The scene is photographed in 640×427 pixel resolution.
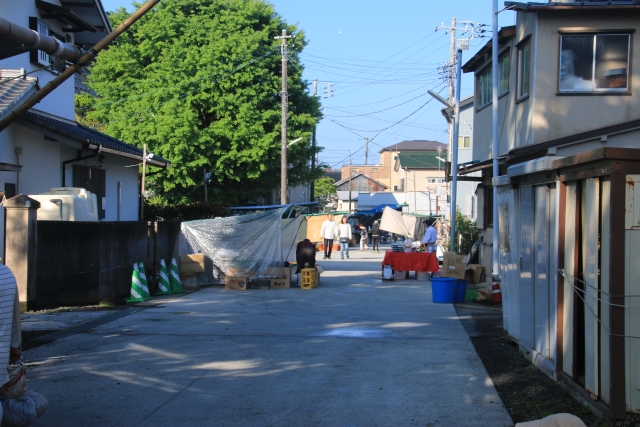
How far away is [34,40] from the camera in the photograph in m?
8.61

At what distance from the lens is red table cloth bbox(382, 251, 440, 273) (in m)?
19.9

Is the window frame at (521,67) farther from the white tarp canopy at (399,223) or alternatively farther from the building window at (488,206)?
the white tarp canopy at (399,223)

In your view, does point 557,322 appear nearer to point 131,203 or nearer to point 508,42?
point 508,42

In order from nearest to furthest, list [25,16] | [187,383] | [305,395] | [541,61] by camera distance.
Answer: [305,395], [187,383], [541,61], [25,16]

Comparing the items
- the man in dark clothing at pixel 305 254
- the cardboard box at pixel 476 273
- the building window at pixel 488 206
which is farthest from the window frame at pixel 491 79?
the man in dark clothing at pixel 305 254

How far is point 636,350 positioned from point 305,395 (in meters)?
3.28

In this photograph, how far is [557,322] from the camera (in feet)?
23.4

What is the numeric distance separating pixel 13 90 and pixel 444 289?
10293 millimetres

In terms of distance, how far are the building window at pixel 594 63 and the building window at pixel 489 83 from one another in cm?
233

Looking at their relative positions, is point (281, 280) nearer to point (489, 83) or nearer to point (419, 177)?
point (489, 83)

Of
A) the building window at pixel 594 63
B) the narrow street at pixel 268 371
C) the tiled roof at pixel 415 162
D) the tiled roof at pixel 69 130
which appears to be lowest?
the narrow street at pixel 268 371

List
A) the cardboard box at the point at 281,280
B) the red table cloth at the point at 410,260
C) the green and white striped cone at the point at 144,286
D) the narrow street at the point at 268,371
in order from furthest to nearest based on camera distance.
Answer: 1. the red table cloth at the point at 410,260
2. the cardboard box at the point at 281,280
3. the green and white striped cone at the point at 144,286
4. the narrow street at the point at 268,371

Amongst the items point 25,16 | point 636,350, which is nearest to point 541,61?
point 636,350

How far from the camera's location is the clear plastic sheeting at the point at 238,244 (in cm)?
1781
